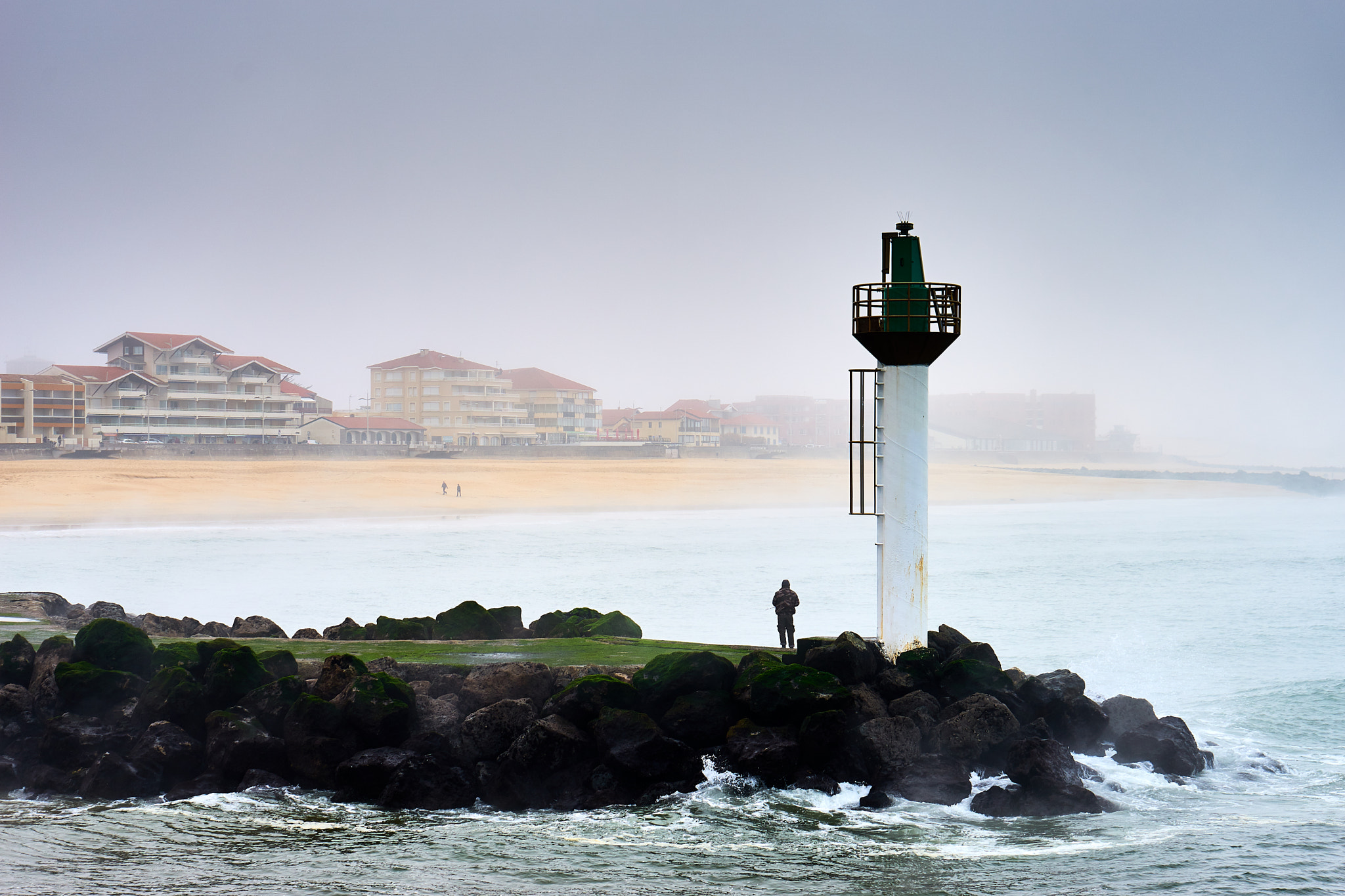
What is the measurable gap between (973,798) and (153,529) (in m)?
41.3

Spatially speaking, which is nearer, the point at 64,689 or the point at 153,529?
the point at 64,689

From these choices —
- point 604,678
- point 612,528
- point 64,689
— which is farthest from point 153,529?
point 604,678

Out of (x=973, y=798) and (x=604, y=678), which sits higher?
(x=604, y=678)

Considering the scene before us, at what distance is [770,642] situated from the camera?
24.5 m

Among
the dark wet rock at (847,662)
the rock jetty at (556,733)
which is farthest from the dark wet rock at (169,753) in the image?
the dark wet rock at (847,662)

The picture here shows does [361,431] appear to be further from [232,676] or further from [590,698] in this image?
[590,698]

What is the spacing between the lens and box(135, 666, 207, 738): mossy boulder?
13.2 meters

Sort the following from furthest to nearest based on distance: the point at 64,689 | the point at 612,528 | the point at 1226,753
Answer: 1. the point at 612,528
2. the point at 1226,753
3. the point at 64,689

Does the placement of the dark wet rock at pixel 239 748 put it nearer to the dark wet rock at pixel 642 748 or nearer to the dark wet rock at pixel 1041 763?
the dark wet rock at pixel 642 748

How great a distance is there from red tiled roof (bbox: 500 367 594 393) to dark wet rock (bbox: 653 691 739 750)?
105 metres

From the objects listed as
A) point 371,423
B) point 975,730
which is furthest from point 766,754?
point 371,423

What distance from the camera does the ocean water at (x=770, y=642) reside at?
10.4m

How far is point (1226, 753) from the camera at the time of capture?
1503 cm

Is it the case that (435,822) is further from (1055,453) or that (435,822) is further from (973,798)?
(1055,453)
